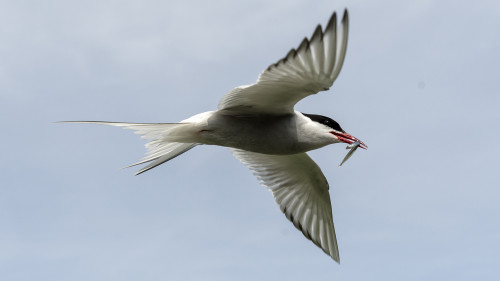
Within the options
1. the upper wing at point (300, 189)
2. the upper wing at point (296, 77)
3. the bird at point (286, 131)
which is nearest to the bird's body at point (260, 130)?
the bird at point (286, 131)

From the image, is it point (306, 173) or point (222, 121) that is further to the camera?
point (306, 173)

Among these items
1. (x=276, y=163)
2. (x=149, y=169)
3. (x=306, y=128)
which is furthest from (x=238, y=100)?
(x=276, y=163)

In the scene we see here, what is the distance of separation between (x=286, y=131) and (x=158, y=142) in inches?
66.7

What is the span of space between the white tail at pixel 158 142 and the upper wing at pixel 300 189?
1574 millimetres

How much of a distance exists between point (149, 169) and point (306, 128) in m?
2.23

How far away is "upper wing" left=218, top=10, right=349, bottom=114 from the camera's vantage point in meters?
6.37

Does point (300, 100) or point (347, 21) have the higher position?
point (347, 21)

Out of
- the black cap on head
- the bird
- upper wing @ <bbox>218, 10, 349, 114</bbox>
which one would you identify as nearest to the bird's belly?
the bird

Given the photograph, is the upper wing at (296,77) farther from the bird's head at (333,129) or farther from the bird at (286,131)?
the bird's head at (333,129)

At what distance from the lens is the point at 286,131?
809 cm

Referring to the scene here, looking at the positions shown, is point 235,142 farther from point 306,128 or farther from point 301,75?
point 301,75

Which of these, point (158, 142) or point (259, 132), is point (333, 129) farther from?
point (158, 142)

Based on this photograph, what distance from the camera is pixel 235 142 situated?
27.1 ft

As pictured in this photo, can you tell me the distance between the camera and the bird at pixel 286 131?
21.8 ft
